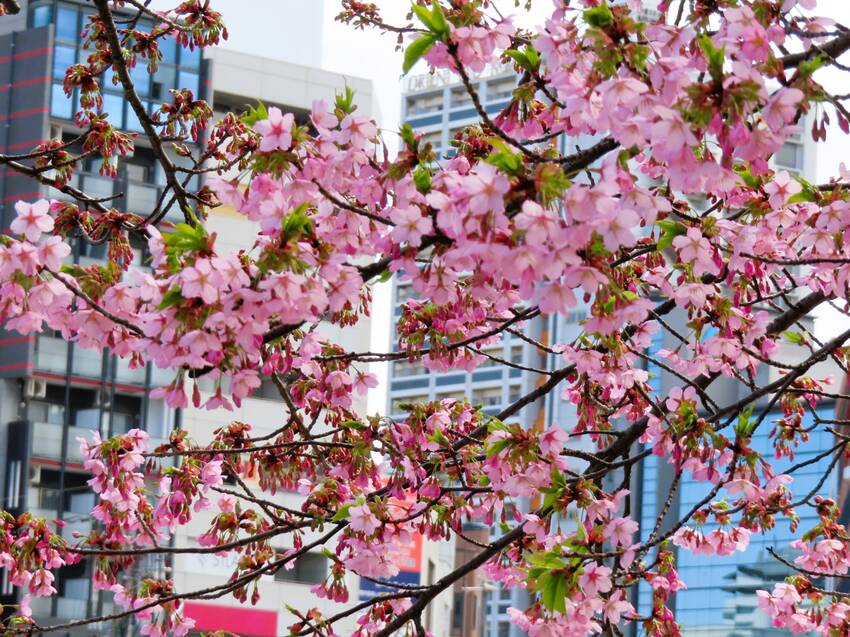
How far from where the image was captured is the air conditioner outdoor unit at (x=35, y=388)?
42.2 metres

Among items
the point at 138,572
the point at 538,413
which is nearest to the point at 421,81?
the point at 538,413

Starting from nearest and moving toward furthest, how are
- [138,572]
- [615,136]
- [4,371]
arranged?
[615,136]
[138,572]
[4,371]

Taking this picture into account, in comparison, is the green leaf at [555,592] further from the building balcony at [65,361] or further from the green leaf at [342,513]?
the building balcony at [65,361]

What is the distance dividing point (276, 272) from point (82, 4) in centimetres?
4050

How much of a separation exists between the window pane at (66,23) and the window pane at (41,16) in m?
0.32

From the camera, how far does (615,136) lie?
459 cm

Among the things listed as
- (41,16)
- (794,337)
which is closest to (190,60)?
(41,16)

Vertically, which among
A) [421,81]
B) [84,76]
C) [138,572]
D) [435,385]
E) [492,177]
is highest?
[421,81]

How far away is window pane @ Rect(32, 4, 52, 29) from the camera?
44.7m

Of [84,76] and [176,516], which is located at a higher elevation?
[84,76]

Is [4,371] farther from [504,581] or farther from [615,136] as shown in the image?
[615,136]

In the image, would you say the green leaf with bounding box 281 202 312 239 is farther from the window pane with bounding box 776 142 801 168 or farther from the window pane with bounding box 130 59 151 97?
the window pane with bounding box 776 142 801 168

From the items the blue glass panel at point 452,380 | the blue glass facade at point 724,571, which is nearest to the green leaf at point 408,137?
the blue glass facade at point 724,571

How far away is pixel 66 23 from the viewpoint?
44562 millimetres
